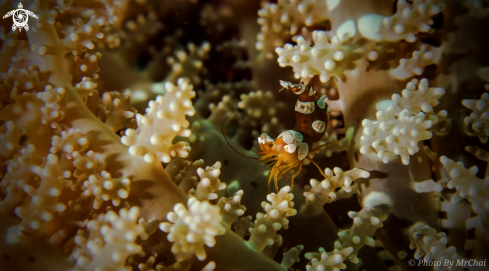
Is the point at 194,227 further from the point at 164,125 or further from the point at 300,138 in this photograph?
the point at 300,138

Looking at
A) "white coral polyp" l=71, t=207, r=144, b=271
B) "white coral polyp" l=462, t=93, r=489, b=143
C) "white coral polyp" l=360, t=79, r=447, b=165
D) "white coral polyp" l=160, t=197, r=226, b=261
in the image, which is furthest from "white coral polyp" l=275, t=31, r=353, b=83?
"white coral polyp" l=71, t=207, r=144, b=271

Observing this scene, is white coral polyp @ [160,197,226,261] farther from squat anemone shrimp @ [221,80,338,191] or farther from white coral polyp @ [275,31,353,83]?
white coral polyp @ [275,31,353,83]

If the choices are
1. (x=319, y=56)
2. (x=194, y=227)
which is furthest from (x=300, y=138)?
(x=194, y=227)

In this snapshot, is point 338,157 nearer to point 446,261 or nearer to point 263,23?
point 446,261

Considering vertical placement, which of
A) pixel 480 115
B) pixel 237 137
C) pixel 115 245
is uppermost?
pixel 115 245

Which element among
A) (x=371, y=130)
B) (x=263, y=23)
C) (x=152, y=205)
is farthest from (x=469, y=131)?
(x=152, y=205)

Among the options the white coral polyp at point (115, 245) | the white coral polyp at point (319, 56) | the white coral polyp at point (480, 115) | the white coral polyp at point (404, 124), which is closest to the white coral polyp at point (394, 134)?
the white coral polyp at point (404, 124)
